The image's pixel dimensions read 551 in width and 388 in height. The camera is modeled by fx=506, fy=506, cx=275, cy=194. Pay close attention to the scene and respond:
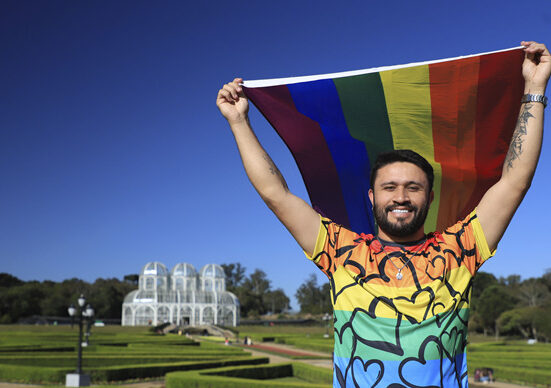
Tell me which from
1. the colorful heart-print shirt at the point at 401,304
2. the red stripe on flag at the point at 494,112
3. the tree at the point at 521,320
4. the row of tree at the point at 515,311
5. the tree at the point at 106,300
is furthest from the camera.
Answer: the tree at the point at 106,300

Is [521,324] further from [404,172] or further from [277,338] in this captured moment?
[404,172]

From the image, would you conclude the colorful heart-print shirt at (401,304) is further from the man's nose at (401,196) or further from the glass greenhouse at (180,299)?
the glass greenhouse at (180,299)

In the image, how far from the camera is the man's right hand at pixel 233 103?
225 cm

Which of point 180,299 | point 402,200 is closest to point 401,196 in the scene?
point 402,200

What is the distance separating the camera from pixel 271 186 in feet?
6.81

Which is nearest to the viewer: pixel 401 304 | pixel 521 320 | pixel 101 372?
pixel 401 304

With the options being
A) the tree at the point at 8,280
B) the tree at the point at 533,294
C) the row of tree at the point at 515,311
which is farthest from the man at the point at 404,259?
the tree at the point at 8,280

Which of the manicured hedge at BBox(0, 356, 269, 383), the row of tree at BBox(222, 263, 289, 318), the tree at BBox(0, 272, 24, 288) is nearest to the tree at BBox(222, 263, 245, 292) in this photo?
the row of tree at BBox(222, 263, 289, 318)

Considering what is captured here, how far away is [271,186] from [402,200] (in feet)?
1.73

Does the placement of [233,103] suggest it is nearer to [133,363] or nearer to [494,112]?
[494,112]

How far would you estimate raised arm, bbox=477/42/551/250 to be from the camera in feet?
6.66

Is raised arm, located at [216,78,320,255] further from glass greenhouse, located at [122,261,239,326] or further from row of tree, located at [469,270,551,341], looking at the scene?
glass greenhouse, located at [122,261,239,326]

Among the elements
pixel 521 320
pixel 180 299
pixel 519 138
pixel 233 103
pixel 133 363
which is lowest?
pixel 521 320

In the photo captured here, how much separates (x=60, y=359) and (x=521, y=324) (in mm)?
38315
